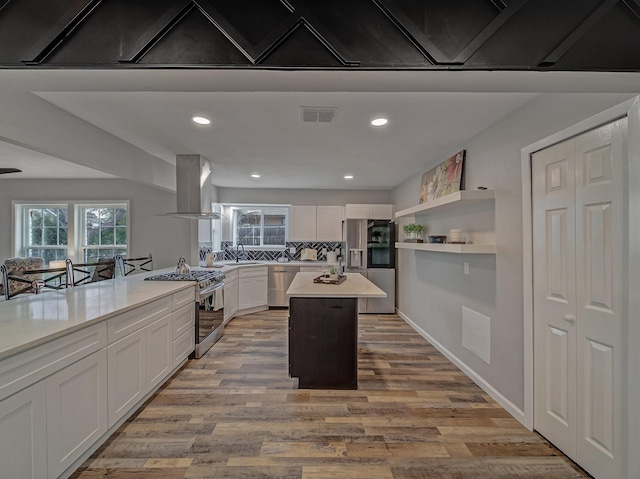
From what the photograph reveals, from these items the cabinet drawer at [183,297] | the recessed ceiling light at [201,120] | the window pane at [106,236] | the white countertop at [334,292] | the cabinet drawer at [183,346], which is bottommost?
the cabinet drawer at [183,346]

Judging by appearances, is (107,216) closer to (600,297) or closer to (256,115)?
(256,115)

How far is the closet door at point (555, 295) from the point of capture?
1773mm

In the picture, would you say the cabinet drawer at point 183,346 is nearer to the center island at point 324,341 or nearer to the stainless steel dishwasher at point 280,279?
the center island at point 324,341

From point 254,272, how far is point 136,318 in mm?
3126

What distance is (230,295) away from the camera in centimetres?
461

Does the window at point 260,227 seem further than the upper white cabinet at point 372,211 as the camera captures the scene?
Yes

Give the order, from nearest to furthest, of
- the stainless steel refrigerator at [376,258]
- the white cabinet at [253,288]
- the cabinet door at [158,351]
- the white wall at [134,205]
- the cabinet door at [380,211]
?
the cabinet door at [158,351] → the white wall at [134,205] → the white cabinet at [253,288] → the stainless steel refrigerator at [376,258] → the cabinet door at [380,211]

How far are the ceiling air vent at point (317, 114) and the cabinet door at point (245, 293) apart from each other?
3.37m

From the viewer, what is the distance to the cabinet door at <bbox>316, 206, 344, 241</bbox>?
5809mm

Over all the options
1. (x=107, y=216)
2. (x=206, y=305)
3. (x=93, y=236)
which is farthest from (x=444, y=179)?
(x=93, y=236)

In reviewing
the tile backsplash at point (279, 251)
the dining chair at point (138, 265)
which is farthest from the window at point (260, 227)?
the dining chair at point (138, 265)

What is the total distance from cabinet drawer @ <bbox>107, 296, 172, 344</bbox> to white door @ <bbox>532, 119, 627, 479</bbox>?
289 centimetres

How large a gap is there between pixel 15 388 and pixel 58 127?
6.53 feet

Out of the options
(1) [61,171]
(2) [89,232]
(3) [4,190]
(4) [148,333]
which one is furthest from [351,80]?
(3) [4,190]
